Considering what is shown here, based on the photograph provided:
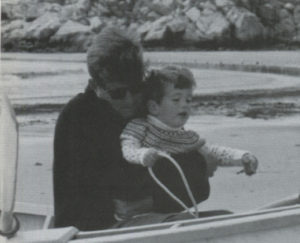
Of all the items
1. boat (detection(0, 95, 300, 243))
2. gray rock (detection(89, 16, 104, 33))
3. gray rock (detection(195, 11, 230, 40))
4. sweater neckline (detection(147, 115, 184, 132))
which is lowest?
gray rock (detection(195, 11, 230, 40))

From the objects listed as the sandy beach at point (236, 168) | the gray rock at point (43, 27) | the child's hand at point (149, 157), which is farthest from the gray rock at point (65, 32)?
the child's hand at point (149, 157)

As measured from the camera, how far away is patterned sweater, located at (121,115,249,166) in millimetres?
1745

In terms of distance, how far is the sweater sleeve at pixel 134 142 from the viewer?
1.69 m

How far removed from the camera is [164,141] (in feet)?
5.83

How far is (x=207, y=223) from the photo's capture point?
1653 millimetres

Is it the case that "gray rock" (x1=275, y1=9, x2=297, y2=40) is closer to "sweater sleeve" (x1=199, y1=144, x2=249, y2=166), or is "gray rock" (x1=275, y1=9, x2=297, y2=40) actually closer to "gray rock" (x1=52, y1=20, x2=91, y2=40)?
"sweater sleeve" (x1=199, y1=144, x2=249, y2=166)

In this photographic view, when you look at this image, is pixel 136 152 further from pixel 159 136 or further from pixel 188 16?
pixel 188 16

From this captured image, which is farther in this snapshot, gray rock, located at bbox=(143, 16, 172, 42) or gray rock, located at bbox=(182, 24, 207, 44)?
gray rock, located at bbox=(182, 24, 207, 44)

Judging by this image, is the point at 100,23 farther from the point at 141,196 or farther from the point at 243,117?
the point at 141,196

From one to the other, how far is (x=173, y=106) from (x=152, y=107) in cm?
5

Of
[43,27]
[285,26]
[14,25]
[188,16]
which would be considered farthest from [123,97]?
[43,27]

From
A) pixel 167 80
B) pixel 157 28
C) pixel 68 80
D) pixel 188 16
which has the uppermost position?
pixel 167 80

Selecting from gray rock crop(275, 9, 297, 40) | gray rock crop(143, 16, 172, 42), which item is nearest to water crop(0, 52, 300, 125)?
gray rock crop(143, 16, 172, 42)

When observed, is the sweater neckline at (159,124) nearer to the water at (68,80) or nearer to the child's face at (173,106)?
the child's face at (173,106)
